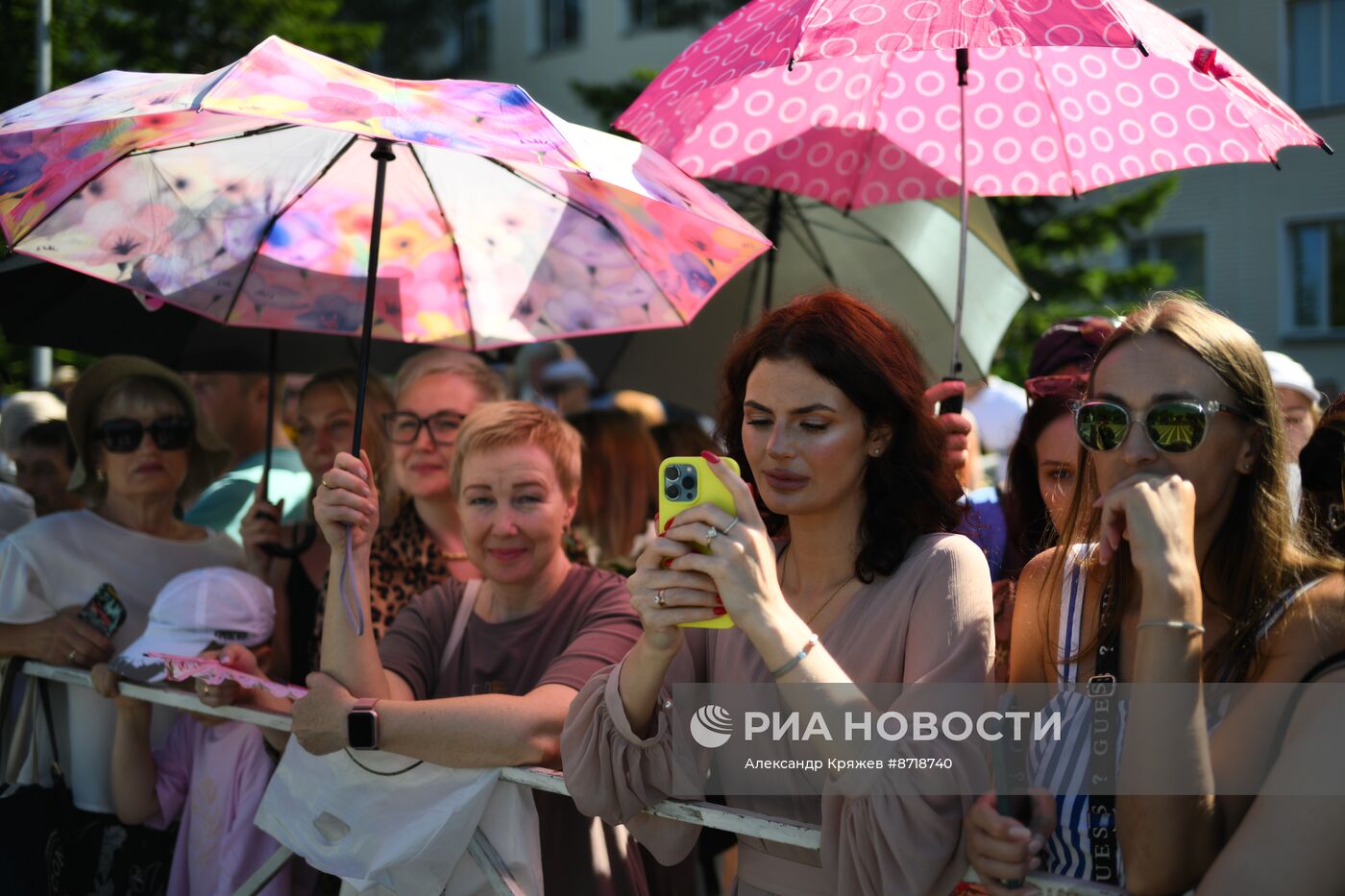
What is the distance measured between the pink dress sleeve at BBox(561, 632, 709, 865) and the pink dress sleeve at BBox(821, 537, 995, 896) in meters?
0.36

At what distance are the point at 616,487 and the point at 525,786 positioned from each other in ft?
8.00

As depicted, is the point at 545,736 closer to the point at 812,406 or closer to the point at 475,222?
the point at 812,406

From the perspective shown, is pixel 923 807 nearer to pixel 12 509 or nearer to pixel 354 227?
pixel 354 227

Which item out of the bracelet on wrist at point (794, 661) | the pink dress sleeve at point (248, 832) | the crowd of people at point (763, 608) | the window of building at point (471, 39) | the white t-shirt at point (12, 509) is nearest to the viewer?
the crowd of people at point (763, 608)

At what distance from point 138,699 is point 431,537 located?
1021 mm

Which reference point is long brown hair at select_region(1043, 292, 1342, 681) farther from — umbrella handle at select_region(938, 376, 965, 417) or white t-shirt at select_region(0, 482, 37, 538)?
white t-shirt at select_region(0, 482, 37, 538)

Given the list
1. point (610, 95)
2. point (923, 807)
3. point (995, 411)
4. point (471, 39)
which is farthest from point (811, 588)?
point (471, 39)

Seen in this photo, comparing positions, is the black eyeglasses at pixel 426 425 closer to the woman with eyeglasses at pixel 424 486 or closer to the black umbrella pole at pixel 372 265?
the woman with eyeglasses at pixel 424 486

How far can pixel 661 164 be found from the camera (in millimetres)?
3227

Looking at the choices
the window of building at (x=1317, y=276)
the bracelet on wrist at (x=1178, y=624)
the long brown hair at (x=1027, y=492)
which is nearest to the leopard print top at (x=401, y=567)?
the long brown hair at (x=1027, y=492)

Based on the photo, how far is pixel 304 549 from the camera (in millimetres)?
4195

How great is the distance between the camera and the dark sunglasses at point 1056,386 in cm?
339

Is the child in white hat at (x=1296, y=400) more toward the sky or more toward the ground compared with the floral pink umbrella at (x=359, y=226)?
more toward the ground

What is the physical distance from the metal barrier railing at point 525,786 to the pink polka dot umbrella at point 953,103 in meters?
1.63
